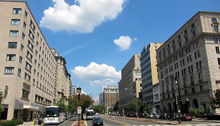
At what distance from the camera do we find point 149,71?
347 ft

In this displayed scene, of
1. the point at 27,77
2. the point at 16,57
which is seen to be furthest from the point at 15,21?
the point at 27,77

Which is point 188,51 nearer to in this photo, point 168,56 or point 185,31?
point 185,31

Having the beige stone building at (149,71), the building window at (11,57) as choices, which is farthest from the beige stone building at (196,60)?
the building window at (11,57)

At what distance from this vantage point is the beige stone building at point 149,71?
3991 inches

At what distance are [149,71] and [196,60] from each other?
4703 cm

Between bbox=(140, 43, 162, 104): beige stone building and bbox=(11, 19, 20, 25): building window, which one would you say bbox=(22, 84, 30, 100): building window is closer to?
bbox=(11, 19, 20, 25): building window

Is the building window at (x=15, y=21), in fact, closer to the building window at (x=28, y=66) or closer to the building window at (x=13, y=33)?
the building window at (x=13, y=33)

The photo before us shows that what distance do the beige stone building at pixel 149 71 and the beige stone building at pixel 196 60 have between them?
24.3 m

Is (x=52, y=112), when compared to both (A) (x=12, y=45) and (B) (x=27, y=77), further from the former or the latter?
(B) (x=27, y=77)

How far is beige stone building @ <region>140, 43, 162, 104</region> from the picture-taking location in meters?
101

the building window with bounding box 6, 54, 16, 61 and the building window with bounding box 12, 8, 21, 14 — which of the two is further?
the building window with bounding box 12, 8, 21, 14

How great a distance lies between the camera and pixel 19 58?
45031mm

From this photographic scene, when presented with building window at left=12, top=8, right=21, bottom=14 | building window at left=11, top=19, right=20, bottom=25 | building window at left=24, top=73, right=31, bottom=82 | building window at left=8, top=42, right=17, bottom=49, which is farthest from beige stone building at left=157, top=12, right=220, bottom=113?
building window at left=12, top=8, right=21, bottom=14

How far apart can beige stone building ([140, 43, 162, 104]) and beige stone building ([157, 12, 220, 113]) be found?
24295mm
